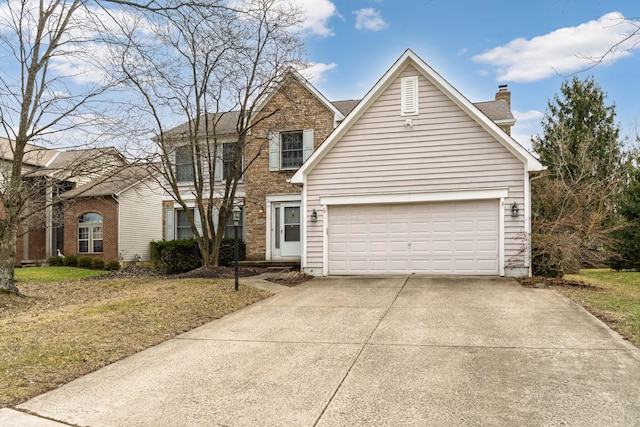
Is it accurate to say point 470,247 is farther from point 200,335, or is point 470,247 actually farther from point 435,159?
point 200,335

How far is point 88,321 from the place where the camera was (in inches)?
315

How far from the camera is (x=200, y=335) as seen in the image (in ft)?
23.9

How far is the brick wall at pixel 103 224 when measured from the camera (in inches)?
845

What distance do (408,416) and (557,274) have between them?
9622mm

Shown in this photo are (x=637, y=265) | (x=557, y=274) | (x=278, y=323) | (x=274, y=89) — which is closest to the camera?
(x=278, y=323)

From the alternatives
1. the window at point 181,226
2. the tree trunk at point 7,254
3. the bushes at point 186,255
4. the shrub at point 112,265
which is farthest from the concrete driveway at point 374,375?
the shrub at point 112,265

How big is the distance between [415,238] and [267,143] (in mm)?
7466

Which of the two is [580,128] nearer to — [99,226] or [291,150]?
[291,150]

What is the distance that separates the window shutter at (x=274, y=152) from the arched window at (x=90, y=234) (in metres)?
9.72

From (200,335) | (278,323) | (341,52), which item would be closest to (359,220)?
(341,52)

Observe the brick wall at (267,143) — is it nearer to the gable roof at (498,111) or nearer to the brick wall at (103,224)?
the gable roof at (498,111)

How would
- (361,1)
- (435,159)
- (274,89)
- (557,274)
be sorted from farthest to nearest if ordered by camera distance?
(274,89), (435,159), (557,274), (361,1)

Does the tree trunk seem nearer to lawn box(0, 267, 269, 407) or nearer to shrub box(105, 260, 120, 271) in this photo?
lawn box(0, 267, 269, 407)

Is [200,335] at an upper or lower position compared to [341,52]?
lower
